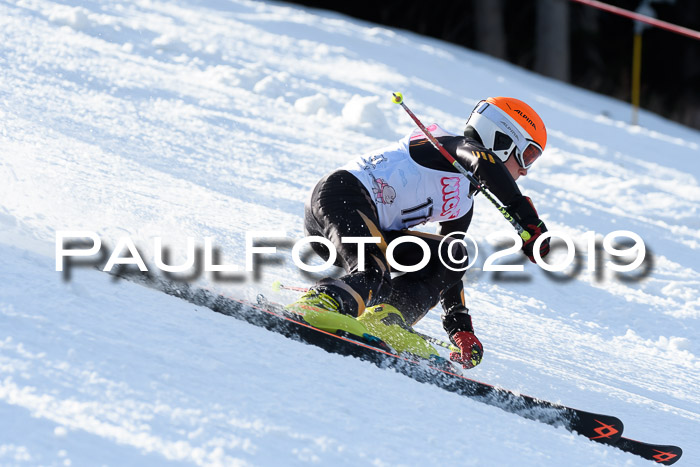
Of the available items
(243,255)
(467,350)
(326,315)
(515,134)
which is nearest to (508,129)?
(515,134)

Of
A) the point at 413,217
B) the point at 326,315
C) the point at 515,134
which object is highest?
the point at 515,134

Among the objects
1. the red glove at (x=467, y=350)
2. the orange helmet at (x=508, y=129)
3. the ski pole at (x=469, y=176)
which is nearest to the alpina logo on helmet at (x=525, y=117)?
the orange helmet at (x=508, y=129)

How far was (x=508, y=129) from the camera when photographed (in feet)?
10.8

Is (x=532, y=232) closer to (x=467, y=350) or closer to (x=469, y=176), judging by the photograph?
(x=469, y=176)

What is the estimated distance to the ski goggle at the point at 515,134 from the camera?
330 cm

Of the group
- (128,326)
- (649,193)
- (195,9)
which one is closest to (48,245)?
(128,326)

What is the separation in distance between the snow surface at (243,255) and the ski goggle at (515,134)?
0.81 meters

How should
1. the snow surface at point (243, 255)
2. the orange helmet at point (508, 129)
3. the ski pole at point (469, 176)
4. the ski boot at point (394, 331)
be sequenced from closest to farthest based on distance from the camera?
1. the snow surface at point (243, 255)
2. the ski pole at point (469, 176)
3. the ski boot at point (394, 331)
4. the orange helmet at point (508, 129)

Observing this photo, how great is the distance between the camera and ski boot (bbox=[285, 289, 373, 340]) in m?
2.79

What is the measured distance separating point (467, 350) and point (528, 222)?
68 cm

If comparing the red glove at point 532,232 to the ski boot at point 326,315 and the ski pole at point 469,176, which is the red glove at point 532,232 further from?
the ski boot at point 326,315

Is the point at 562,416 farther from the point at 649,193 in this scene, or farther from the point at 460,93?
the point at 460,93

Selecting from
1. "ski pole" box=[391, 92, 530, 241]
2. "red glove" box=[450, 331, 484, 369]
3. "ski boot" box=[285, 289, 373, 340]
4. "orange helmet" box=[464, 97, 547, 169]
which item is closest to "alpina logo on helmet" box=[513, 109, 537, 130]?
"orange helmet" box=[464, 97, 547, 169]

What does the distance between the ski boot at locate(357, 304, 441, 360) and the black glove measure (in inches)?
19.9
